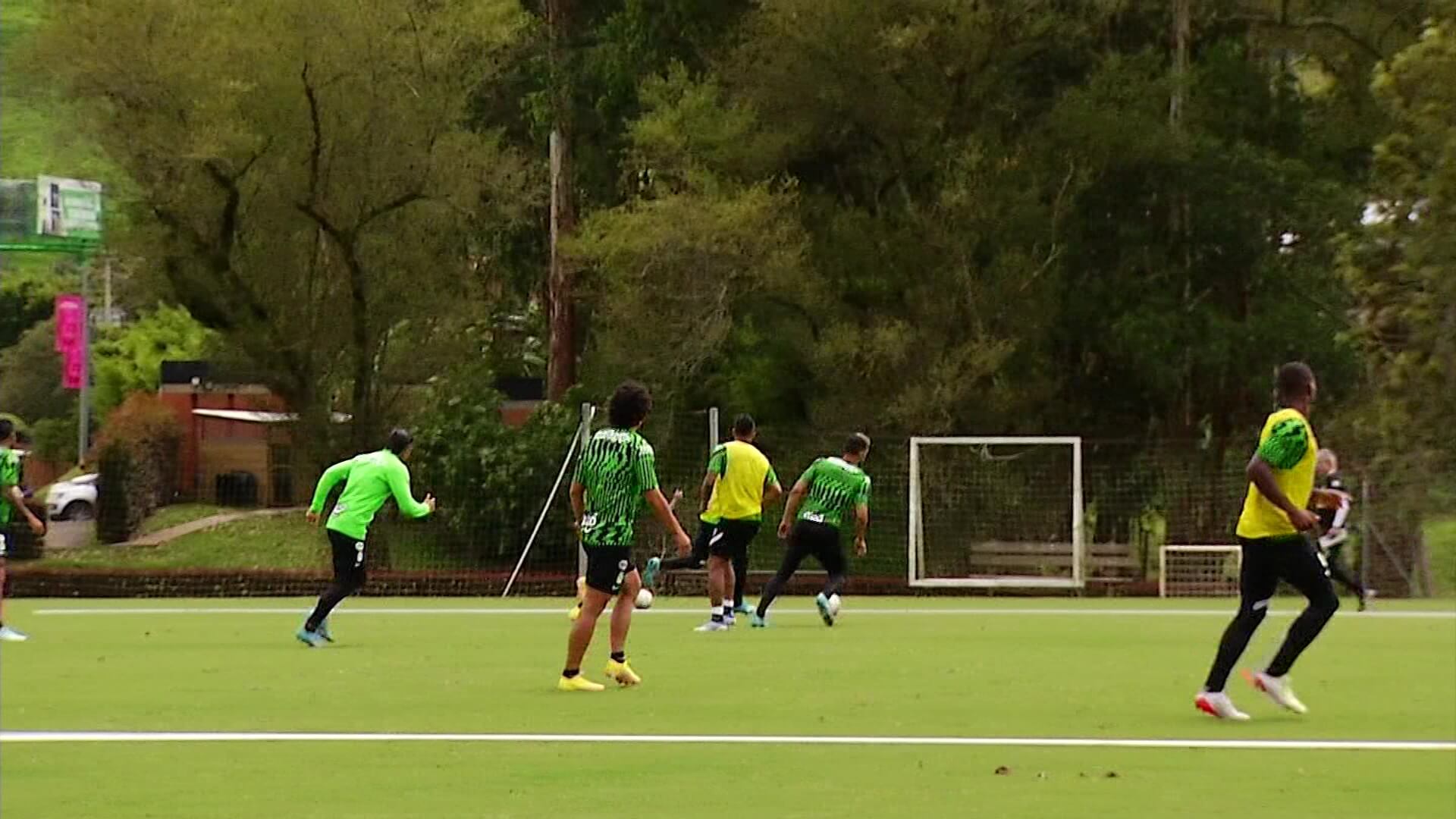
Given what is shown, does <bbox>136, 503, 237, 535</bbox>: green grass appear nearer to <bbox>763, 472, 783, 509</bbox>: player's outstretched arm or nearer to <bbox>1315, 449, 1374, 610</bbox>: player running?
<bbox>763, 472, 783, 509</bbox>: player's outstretched arm

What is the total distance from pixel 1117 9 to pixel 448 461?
12.1m

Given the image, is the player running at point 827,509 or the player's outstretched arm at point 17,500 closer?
the player's outstretched arm at point 17,500

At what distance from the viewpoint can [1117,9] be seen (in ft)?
118

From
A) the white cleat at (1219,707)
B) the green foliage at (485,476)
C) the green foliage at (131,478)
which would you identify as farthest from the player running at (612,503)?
the green foliage at (131,478)

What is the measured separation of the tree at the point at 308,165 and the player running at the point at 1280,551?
81.0 feet

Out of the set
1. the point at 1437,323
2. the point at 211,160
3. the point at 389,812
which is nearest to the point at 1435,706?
the point at 389,812

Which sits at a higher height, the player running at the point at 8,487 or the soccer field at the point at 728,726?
the player running at the point at 8,487

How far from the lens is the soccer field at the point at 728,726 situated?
9.47 m

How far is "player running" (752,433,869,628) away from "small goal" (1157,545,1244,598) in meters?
11.5

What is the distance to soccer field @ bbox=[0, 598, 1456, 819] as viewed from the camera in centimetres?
947

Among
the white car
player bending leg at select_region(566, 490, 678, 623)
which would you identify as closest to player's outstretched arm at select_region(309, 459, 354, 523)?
player bending leg at select_region(566, 490, 678, 623)

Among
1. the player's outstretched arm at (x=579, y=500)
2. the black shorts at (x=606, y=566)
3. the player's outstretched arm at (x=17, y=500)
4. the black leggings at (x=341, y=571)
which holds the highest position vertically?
the player's outstretched arm at (x=579, y=500)

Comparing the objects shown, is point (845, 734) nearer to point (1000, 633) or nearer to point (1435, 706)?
point (1435, 706)

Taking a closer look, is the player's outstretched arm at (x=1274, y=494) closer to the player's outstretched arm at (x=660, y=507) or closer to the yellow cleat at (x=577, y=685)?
the player's outstretched arm at (x=660, y=507)
